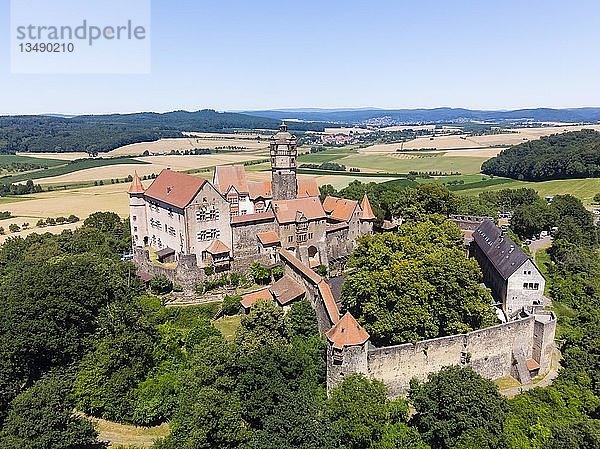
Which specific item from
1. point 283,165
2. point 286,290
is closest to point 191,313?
point 286,290

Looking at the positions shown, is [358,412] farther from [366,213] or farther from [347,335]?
[366,213]

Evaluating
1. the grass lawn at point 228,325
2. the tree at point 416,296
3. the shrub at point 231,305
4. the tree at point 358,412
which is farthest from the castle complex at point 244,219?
the tree at point 358,412

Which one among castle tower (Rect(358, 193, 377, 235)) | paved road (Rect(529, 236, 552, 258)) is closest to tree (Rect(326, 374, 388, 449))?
castle tower (Rect(358, 193, 377, 235))

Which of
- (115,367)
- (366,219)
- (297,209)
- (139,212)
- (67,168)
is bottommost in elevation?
(115,367)

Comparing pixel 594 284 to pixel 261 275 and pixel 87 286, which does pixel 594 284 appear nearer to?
pixel 261 275

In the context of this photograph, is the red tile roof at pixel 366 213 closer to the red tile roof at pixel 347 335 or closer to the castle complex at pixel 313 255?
the castle complex at pixel 313 255

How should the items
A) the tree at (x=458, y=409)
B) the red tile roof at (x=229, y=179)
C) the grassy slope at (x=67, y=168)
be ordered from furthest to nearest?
the grassy slope at (x=67, y=168) → the red tile roof at (x=229, y=179) → the tree at (x=458, y=409)
